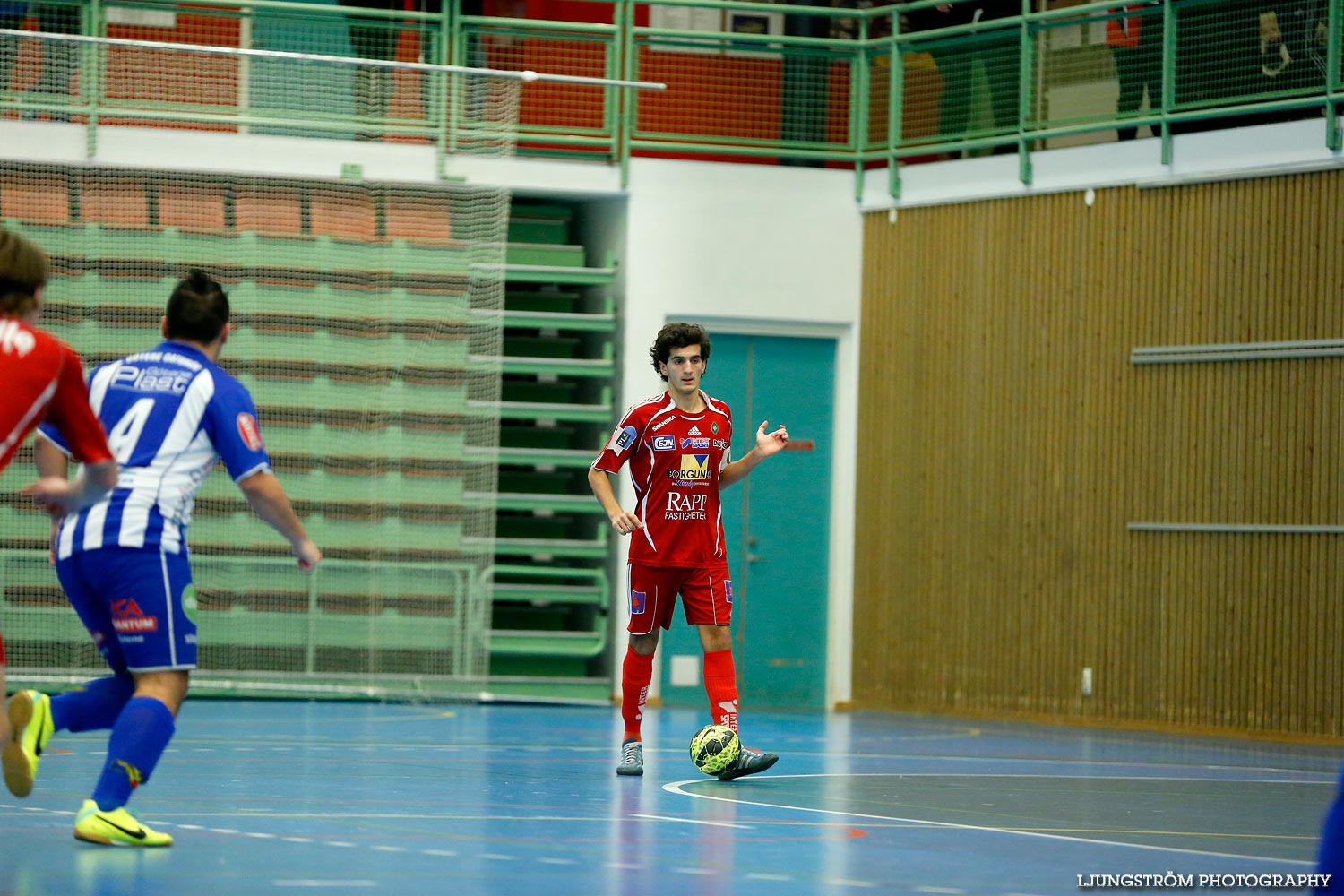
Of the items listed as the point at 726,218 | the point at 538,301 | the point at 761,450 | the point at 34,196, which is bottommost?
the point at 761,450

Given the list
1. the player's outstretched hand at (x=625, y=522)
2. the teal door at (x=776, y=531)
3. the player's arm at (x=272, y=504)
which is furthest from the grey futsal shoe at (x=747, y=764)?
the teal door at (x=776, y=531)

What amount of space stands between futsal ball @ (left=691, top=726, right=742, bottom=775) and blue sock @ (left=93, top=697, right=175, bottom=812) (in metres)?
3.17

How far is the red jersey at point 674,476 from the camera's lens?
27.2 feet

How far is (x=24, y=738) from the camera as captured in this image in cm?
514

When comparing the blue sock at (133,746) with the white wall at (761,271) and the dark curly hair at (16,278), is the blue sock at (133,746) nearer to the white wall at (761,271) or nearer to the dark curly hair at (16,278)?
the dark curly hair at (16,278)

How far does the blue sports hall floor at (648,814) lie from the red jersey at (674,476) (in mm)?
1091

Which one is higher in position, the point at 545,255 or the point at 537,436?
the point at 545,255

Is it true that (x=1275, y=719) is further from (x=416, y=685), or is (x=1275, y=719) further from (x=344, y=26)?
A: (x=344, y=26)

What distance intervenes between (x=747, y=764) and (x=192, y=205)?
313 inches

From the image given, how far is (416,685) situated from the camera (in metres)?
13.3

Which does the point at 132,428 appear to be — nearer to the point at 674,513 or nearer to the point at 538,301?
the point at 674,513

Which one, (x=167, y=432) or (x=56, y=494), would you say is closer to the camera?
(x=56, y=494)

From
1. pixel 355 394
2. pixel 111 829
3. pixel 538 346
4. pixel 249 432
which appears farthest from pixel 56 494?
pixel 538 346

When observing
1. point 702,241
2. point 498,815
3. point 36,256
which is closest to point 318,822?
point 498,815
